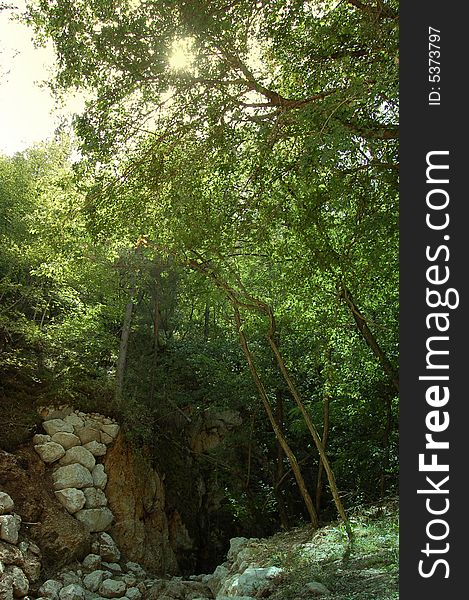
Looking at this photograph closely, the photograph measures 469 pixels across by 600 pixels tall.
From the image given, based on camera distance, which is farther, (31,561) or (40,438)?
(40,438)

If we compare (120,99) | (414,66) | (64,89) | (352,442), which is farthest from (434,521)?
(352,442)

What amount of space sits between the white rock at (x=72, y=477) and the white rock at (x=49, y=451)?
0.23 m

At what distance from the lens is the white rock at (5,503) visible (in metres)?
8.36

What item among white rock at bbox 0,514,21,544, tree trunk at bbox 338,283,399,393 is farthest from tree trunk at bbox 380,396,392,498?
white rock at bbox 0,514,21,544

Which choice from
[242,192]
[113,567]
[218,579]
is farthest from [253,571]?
[242,192]

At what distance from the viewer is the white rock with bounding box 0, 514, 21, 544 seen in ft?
26.3

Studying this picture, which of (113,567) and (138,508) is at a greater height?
(138,508)

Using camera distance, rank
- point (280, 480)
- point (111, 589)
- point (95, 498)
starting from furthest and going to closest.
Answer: point (280, 480)
point (95, 498)
point (111, 589)

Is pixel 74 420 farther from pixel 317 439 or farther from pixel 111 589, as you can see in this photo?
pixel 317 439

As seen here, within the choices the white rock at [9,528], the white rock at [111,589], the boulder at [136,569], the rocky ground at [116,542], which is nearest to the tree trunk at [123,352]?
the rocky ground at [116,542]

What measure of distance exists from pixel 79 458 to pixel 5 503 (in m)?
1.94

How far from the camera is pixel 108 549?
9.60 meters

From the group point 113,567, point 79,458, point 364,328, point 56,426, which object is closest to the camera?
point 364,328

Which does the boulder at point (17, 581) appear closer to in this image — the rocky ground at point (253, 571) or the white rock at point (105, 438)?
the rocky ground at point (253, 571)
